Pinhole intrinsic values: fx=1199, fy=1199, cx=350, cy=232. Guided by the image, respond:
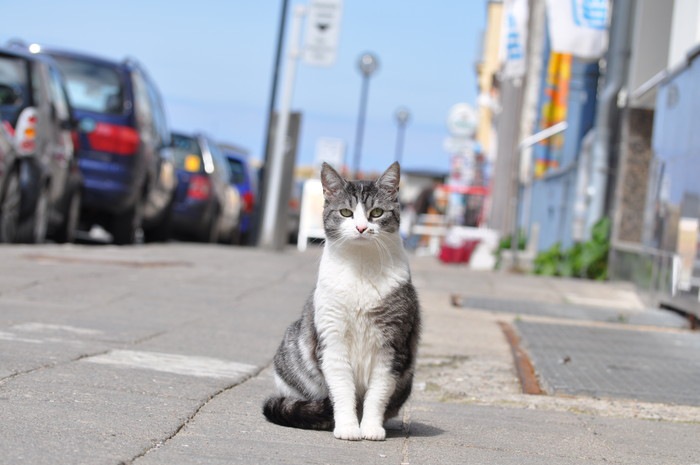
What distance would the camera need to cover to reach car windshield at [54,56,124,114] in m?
14.7

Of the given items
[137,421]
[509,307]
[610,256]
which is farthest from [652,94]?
[137,421]

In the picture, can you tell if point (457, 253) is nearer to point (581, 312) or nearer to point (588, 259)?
point (588, 259)

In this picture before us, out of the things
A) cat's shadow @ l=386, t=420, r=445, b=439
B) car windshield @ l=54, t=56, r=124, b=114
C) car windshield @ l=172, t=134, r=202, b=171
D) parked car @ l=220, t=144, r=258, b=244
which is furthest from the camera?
parked car @ l=220, t=144, r=258, b=244

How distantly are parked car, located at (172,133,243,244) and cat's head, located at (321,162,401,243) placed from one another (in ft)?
48.6

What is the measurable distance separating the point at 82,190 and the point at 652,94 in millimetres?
6966

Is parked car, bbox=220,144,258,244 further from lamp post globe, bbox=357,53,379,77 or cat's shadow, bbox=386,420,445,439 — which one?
cat's shadow, bbox=386,420,445,439

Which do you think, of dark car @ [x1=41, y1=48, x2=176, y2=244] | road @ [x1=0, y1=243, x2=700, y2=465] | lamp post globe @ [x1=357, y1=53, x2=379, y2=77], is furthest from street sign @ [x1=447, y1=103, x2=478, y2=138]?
road @ [x1=0, y1=243, x2=700, y2=465]

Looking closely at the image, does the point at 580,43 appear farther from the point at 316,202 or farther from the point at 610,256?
the point at 316,202

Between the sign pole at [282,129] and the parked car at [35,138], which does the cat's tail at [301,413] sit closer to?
the parked car at [35,138]

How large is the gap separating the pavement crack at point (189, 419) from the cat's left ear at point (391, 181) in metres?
1.18

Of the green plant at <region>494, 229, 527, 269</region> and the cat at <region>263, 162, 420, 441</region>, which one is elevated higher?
the green plant at <region>494, 229, 527, 269</region>

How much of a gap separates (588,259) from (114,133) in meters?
6.16

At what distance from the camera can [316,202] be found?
82.9ft

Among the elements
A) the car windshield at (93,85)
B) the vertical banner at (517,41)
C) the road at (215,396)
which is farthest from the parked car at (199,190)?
the road at (215,396)
